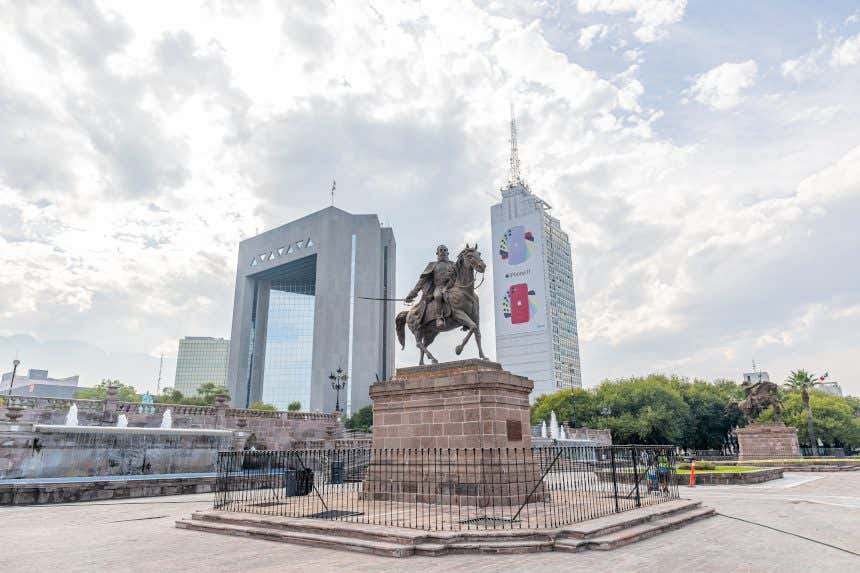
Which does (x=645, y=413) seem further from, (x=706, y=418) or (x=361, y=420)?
(x=361, y=420)

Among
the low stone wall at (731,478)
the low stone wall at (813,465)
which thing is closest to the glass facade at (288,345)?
the low stone wall at (813,465)

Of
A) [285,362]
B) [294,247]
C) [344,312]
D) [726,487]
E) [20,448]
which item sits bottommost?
[726,487]

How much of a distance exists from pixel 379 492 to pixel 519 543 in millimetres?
5679

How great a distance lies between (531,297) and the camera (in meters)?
132

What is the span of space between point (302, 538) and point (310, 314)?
4203 inches

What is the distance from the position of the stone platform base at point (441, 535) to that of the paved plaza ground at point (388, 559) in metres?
0.20

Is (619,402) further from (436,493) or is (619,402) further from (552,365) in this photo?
(552,365)

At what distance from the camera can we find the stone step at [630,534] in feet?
26.2

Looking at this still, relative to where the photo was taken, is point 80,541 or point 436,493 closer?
point 80,541

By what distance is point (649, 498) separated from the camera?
13039 millimetres

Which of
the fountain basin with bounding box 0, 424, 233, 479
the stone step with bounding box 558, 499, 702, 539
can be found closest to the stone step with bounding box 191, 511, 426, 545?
the stone step with bounding box 558, 499, 702, 539

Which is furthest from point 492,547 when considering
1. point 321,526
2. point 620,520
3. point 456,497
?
point 456,497

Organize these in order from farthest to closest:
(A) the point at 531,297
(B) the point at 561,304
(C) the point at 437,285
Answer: (B) the point at 561,304 → (A) the point at 531,297 → (C) the point at 437,285

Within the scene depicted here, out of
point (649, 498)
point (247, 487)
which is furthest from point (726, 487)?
point (247, 487)
